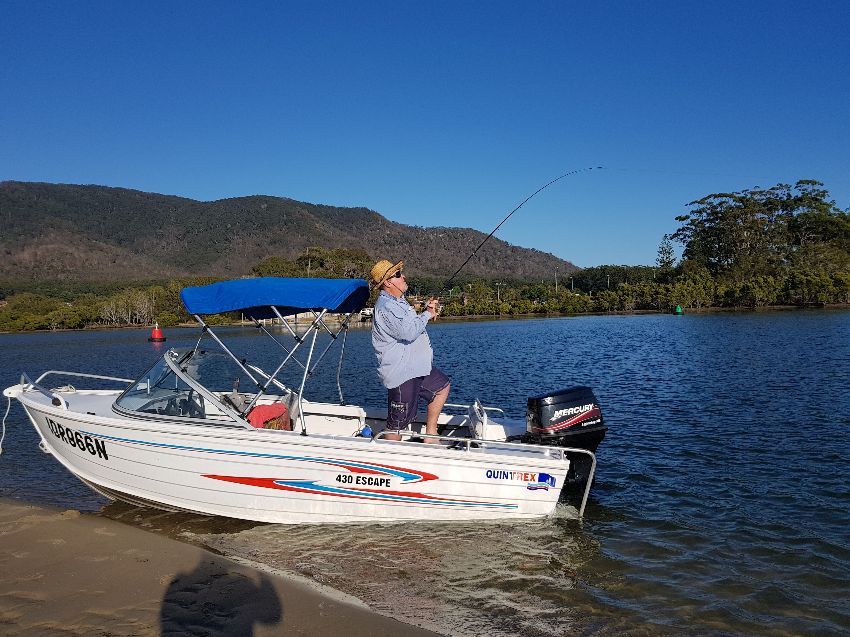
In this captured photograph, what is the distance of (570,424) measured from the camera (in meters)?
7.42

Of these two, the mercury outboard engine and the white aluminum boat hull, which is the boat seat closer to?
the white aluminum boat hull

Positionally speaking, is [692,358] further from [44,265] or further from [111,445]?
[44,265]

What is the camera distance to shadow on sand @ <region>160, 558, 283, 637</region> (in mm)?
4621

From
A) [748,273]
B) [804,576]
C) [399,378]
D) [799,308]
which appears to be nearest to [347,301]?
[399,378]

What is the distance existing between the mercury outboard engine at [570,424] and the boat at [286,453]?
1 centimetres

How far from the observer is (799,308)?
77500mm

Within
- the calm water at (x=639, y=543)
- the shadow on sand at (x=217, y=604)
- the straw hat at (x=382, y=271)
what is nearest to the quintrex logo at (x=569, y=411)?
the calm water at (x=639, y=543)

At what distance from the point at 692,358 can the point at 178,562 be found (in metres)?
23.5

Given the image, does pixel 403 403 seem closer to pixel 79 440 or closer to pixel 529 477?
pixel 529 477

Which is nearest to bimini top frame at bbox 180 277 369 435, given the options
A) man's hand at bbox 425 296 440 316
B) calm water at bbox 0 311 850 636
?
man's hand at bbox 425 296 440 316

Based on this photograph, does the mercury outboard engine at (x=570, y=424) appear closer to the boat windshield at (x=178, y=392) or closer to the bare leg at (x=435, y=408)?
the bare leg at (x=435, y=408)

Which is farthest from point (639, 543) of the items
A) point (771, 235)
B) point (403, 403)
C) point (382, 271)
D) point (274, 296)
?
point (771, 235)

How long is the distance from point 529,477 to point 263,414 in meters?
3.19

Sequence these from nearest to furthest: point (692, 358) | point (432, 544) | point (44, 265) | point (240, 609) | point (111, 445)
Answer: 1. point (240, 609)
2. point (432, 544)
3. point (111, 445)
4. point (692, 358)
5. point (44, 265)
